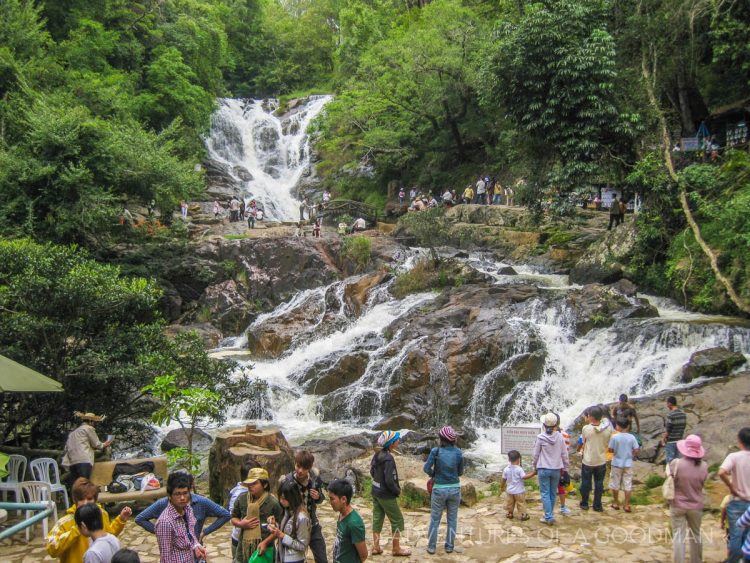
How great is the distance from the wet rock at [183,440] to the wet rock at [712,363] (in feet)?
31.8

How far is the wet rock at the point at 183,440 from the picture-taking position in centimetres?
1188

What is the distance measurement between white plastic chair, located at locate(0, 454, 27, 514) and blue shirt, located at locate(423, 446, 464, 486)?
472 cm

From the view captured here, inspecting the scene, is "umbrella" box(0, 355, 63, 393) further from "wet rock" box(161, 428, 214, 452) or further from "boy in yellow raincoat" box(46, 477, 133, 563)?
"wet rock" box(161, 428, 214, 452)

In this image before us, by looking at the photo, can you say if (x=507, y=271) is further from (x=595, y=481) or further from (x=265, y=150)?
(x=265, y=150)

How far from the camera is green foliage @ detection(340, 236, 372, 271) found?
74.0ft

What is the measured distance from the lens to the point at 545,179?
20.0 metres

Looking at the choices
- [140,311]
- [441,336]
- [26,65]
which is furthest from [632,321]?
[26,65]

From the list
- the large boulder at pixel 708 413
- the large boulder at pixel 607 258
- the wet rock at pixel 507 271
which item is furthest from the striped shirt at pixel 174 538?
the wet rock at pixel 507 271

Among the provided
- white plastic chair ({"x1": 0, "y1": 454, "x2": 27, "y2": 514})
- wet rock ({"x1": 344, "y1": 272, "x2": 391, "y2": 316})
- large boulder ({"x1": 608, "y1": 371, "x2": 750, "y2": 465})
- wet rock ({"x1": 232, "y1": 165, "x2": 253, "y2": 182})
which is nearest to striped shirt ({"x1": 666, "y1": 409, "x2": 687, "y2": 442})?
large boulder ({"x1": 608, "y1": 371, "x2": 750, "y2": 465})

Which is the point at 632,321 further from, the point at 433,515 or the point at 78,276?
the point at 78,276

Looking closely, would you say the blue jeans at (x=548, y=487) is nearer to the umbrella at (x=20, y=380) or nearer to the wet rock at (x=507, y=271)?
the umbrella at (x=20, y=380)

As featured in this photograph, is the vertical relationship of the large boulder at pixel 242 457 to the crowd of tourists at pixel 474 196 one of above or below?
below

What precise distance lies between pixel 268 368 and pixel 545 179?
10.8 m

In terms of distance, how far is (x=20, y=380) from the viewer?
6551 millimetres
